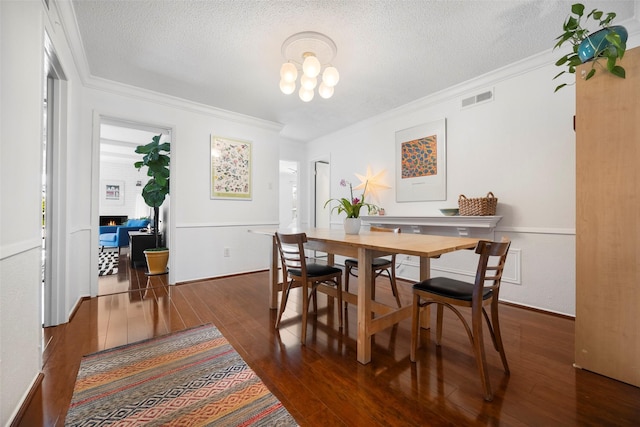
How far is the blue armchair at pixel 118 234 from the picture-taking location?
5.96m

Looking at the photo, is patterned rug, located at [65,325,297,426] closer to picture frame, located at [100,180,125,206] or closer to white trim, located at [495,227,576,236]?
white trim, located at [495,227,576,236]

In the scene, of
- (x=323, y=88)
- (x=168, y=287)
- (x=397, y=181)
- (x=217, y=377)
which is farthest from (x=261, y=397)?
(x=397, y=181)

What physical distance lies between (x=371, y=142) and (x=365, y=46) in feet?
6.60

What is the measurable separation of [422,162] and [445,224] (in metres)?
0.98

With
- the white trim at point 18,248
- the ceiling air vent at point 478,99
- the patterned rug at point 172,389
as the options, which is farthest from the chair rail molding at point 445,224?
the white trim at point 18,248

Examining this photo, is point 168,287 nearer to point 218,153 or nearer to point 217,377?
point 218,153

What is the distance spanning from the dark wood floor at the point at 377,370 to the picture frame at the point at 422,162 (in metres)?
1.63

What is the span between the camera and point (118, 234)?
592cm

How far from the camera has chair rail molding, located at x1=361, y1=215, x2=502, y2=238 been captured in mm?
2859

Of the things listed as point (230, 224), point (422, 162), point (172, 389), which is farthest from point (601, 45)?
point (230, 224)

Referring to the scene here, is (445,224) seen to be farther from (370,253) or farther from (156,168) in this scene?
(156,168)

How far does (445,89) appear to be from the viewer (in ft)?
10.9

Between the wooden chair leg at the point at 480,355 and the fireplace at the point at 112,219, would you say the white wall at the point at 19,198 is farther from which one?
the fireplace at the point at 112,219

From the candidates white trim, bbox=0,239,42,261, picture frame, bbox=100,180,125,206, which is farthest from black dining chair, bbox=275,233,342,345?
picture frame, bbox=100,180,125,206
